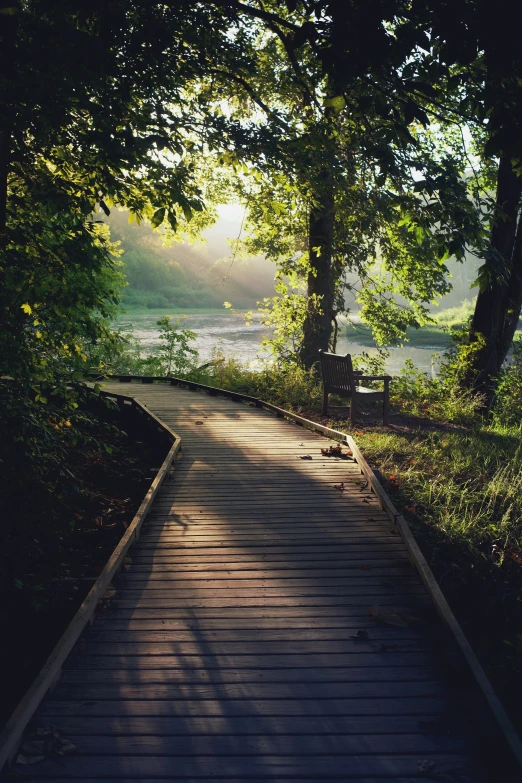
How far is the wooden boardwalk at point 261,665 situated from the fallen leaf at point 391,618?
2.3 inches

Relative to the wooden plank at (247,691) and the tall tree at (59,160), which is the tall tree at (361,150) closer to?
the tall tree at (59,160)

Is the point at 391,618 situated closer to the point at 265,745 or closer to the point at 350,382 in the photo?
the point at 265,745

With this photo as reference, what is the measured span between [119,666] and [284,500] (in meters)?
3.39

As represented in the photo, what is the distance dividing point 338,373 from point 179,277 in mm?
59005

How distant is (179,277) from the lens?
67.8 meters

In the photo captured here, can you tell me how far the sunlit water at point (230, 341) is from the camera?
2736cm

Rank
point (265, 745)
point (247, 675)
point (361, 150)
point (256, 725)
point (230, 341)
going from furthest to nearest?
point (230, 341) < point (361, 150) < point (247, 675) < point (256, 725) < point (265, 745)

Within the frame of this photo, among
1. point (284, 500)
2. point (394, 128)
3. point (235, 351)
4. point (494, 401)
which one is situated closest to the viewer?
point (394, 128)

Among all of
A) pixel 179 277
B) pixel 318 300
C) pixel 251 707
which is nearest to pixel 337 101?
pixel 251 707

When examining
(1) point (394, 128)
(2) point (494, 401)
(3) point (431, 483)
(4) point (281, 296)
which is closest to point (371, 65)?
(1) point (394, 128)

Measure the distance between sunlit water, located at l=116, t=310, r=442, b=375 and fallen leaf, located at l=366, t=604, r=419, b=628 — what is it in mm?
18609

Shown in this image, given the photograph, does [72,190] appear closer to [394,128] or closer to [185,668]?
[394,128]

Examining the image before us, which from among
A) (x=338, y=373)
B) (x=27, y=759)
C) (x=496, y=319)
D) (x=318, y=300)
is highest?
(x=318, y=300)

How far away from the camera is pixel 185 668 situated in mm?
3648
